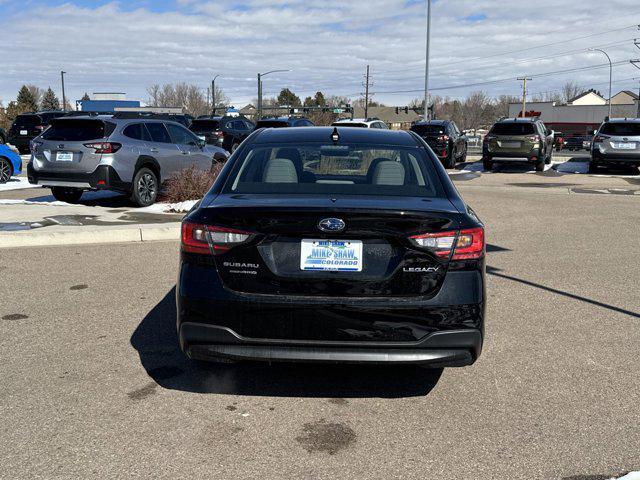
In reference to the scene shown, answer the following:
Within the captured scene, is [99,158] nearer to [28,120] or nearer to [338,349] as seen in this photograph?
[338,349]

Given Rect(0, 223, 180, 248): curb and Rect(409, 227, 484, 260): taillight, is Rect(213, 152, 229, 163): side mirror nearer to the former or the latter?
Rect(0, 223, 180, 248): curb

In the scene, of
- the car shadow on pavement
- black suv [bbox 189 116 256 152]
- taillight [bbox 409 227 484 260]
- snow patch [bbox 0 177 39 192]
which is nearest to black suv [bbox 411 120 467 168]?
black suv [bbox 189 116 256 152]

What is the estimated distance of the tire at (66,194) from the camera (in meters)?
12.3

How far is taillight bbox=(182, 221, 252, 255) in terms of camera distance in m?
3.60

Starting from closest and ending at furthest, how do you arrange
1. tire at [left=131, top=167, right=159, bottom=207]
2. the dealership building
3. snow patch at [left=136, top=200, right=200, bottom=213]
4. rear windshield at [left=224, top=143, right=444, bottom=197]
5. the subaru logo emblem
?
1. the subaru logo emblem
2. rear windshield at [left=224, top=143, right=444, bottom=197]
3. snow patch at [left=136, top=200, right=200, bottom=213]
4. tire at [left=131, top=167, right=159, bottom=207]
5. the dealership building

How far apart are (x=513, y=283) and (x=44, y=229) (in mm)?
6189

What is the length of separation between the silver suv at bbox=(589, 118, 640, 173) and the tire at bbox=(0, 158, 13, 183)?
679 inches

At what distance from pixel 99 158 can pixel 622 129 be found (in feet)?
55.4

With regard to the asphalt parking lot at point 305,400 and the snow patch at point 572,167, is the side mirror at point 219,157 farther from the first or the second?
the snow patch at point 572,167

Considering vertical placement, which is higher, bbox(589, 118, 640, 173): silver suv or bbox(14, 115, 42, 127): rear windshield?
bbox(14, 115, 42, 127): rear windshield

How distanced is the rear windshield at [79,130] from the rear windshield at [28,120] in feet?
60.8

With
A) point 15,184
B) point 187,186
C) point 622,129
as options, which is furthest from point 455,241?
point 622,129

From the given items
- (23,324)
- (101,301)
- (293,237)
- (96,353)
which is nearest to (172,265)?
(101,301)

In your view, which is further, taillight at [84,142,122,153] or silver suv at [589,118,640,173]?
silver suv at [589,118,640,173]
